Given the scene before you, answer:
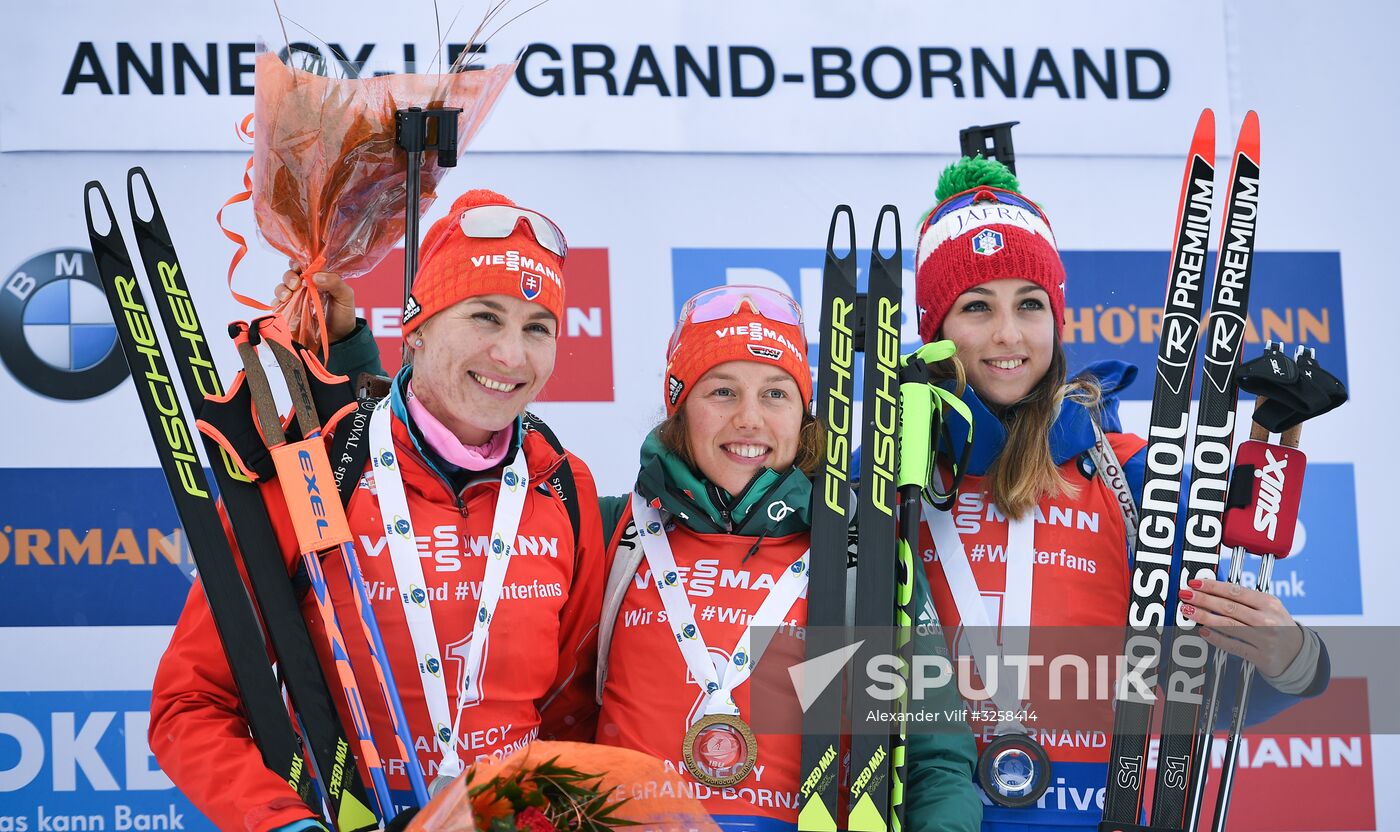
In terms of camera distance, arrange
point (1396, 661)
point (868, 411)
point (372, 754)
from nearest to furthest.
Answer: point (372, 754)
point (868, 411)
point (1396, 661)

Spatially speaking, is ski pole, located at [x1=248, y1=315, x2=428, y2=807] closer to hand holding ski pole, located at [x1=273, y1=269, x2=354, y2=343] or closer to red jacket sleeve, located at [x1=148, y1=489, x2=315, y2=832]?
red jacket sleeve, located at [x1=148, y1=489, x2=315, y2=832]

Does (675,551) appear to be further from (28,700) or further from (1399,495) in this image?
(1399,495)

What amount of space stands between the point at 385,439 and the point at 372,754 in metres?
0.55

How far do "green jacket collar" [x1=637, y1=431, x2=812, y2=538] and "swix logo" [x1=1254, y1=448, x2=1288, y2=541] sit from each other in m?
0.84

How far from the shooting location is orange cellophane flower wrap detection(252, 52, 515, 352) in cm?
249

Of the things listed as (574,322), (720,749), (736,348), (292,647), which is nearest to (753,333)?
(736,348)

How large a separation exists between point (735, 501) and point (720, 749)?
1.47 feet

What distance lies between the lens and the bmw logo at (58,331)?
3.46 m

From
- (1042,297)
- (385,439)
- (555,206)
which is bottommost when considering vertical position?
(385,439)

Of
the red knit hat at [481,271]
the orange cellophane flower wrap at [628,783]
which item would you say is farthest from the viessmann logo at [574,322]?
the orange cellophane flower wrap at [628,783]

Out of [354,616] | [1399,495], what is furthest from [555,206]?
[1399,495]

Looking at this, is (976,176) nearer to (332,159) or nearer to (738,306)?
(738,306)

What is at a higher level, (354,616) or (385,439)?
(385,439)

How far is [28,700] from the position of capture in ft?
11.1
